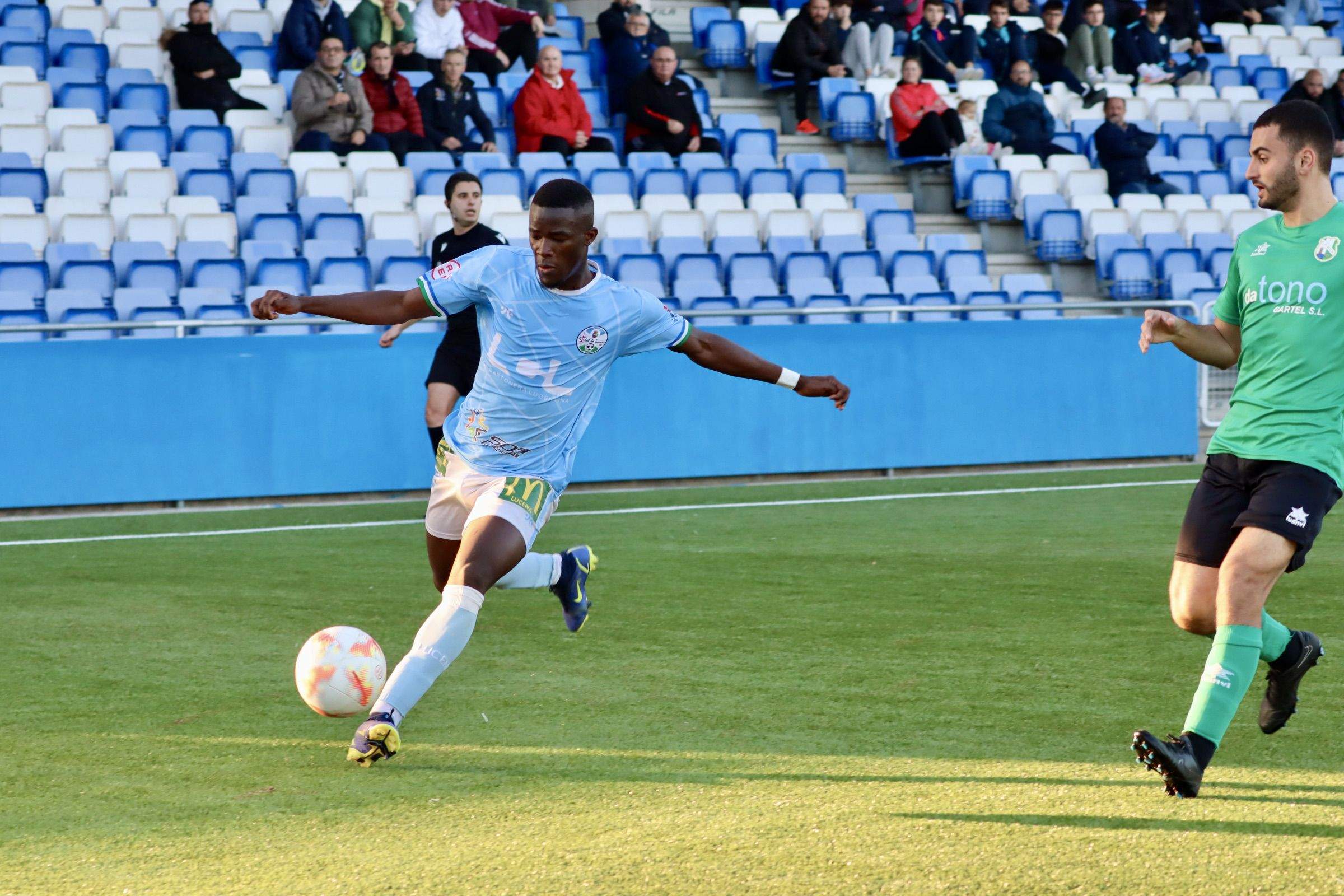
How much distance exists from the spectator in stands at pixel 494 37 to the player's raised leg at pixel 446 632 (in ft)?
44.2

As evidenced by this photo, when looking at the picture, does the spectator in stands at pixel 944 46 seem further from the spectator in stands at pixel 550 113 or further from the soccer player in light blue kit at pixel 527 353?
the soccer player in light blue kit at pixel 527 353

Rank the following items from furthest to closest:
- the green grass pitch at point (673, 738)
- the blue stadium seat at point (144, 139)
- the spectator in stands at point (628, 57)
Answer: the spectator in stands at point (628, 57) < the blue stadium seat at point (144, 139) < the green grass pitch at point (673, 738)

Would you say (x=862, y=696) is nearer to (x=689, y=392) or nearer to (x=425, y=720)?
(x=425, y=720)

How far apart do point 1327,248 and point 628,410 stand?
9.32 m

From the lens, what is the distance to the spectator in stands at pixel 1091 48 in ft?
72.4

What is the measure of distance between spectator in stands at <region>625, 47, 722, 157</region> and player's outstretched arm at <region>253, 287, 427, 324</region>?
12201 millimetres

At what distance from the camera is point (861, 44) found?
20.1m

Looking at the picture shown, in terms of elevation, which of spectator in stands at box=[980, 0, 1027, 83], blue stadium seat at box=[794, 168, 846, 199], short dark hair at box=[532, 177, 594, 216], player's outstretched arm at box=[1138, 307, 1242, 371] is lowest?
blue stadium seat at box=[794, 168, 846, 199]

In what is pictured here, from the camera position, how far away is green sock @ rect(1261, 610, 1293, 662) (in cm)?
518

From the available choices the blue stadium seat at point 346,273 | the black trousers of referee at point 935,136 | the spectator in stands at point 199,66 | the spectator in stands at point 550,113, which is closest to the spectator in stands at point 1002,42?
the black trousers of referee at point 935,136

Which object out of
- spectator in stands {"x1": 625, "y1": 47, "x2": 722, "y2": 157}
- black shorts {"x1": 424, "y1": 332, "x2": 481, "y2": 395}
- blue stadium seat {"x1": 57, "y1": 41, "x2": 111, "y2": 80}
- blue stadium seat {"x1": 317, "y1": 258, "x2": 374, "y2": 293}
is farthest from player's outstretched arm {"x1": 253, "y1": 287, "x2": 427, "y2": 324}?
spectator in stands {"x1": 625, "y1": 47, "x2": 722, "y2": 157}

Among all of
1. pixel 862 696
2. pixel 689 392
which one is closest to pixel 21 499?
pixel 689 392

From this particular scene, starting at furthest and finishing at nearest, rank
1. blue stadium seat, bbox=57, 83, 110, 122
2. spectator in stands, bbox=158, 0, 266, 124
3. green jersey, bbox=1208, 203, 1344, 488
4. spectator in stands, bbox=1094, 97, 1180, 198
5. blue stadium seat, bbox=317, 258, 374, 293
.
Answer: spectator in stands, bbox=1094, 97, 1180, 198, spectator in stands, bbox=158, 0, 266, 124, blue stadium seat, bbox=57, 83, 110, 122, blue stadium seat, bbox=317, 258, 374, 293, green jersey, bbox=1208, 203, 1344, 488

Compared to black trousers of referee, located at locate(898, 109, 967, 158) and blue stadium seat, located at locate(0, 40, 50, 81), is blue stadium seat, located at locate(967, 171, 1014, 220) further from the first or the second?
blue stadium seat, located at locate(0, 40, 50, 81)
